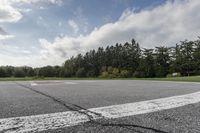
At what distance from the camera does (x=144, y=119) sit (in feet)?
11.6

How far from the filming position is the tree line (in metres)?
63.0

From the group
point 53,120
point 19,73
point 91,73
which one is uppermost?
point 19,73

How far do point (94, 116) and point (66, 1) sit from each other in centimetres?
1393

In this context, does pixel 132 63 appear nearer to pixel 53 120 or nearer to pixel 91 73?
pixel 91 73

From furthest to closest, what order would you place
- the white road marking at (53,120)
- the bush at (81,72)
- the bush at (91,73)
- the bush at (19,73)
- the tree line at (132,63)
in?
the bush at (81,72), the bush at (91,73), the bush at (19,73), the tree line at (132,63), the white road marking at (53,120)

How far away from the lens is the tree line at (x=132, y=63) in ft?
207

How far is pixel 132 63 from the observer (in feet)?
239

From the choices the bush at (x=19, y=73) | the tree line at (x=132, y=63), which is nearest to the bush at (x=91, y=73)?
the tree line at (x=132, y=63)

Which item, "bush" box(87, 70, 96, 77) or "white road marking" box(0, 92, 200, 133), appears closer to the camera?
"white road marking" box(0, 92, 200, 133)

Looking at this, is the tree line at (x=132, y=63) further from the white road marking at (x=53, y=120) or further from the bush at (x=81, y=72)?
the white road marking at (x=53, y=120)

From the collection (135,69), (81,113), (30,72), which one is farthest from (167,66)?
(81,113)

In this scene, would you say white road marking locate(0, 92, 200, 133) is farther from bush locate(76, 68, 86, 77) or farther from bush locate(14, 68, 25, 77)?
bush locate(14, 68, 25, 77)

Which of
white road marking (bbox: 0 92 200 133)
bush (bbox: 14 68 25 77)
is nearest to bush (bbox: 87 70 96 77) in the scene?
bush (bbox: 14 68 25 77)

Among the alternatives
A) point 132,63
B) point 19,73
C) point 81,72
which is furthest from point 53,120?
point 19,73
